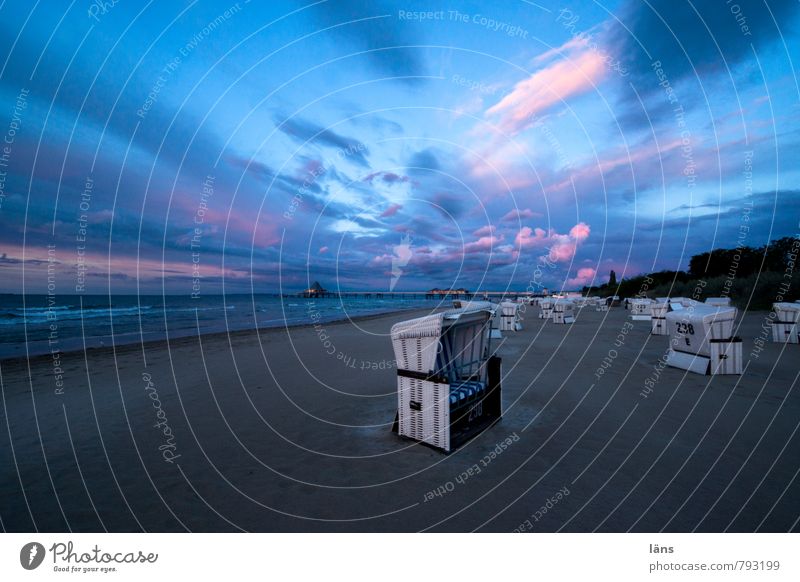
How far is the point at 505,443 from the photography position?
16.2ft

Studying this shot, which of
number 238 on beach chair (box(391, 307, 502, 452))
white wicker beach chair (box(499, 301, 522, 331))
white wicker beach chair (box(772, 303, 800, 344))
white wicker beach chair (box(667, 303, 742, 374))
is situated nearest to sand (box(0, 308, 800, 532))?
number 238 on beach chair (box(391, 307, 502, 452))

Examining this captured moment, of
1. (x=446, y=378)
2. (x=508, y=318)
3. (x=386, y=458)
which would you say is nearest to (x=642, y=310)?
(x=508, y=318)

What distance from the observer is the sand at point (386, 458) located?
346 centimetres

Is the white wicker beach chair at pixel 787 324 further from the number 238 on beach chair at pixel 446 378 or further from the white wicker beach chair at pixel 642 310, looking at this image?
the number 238 on beach chair at pixel 446 378

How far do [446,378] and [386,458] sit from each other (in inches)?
49.6

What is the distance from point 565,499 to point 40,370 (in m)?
14.9

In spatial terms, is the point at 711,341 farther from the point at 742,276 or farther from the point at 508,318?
the point at 742,276

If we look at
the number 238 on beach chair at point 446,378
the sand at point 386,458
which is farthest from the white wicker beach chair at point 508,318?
the number 238 on beach chair at point 446,378

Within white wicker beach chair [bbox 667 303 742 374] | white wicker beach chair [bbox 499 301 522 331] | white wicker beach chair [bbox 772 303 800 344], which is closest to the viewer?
white wicker beach chair [bbox 667 303 742 374]

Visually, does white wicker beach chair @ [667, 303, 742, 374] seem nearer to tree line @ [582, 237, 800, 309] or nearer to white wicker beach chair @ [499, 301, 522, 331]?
tree line @ [582, 237, 800, 309]

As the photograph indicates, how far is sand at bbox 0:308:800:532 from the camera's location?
3455 mm

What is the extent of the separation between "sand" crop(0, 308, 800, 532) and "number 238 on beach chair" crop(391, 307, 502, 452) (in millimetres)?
261

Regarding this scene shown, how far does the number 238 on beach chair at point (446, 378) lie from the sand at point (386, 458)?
0.86 feet

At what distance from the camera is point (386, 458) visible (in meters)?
4.59
